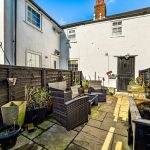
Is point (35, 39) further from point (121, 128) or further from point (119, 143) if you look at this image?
point (119, 143)

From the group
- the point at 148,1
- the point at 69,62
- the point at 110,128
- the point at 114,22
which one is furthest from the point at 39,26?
the point at 148,1

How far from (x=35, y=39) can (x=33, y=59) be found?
123 centimetres

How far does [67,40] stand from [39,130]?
8.34m

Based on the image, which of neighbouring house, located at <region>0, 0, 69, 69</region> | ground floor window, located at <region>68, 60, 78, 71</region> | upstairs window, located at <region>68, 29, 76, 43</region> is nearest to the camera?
neighbouring house, located at <region>0, 0, 69, 69</region>

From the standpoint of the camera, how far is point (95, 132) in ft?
8.46

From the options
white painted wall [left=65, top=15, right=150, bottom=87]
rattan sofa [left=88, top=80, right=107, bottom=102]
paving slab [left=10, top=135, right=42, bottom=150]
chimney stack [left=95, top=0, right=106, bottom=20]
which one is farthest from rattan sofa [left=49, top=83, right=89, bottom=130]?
chimney stack [left=95, top=0, right=106, bottom=20]

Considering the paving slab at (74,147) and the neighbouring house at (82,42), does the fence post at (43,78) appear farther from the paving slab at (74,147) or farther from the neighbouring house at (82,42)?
the paving slab at (74,147)

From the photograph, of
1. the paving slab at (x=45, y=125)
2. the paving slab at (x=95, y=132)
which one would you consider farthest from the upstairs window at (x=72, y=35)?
the paving slab at (x=95, y=132)

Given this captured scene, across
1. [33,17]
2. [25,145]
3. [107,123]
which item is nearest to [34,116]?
[25,145]

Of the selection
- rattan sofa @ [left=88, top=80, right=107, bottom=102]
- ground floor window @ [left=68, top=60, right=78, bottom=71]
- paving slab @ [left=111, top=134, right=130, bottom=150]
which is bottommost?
paving slab @ [left=111, top=134, right=130, bottom=150]

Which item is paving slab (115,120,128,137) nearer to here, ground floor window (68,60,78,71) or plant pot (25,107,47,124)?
plant pot (25,107,47,124)

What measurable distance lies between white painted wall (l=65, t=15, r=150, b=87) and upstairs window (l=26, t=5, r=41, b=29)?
3.32 meters

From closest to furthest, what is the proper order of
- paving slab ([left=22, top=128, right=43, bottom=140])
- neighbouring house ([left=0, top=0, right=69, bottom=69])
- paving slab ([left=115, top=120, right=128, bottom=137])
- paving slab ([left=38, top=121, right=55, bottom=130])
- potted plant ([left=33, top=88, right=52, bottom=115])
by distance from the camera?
1. paving slab ([left=22, top=128, right=43, bottom=140])
2. paving slab ([left=115, top=120, right=128, bottom=137])
3. paving slab ([left=38, top=121, right=55, bottom=130])
4. potted plant ([left=33, top=88, right=52, bottom=115])
5. neighbouring house ([left=0, top=0, right=69, bottom=69])

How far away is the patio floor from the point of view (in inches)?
80.9
